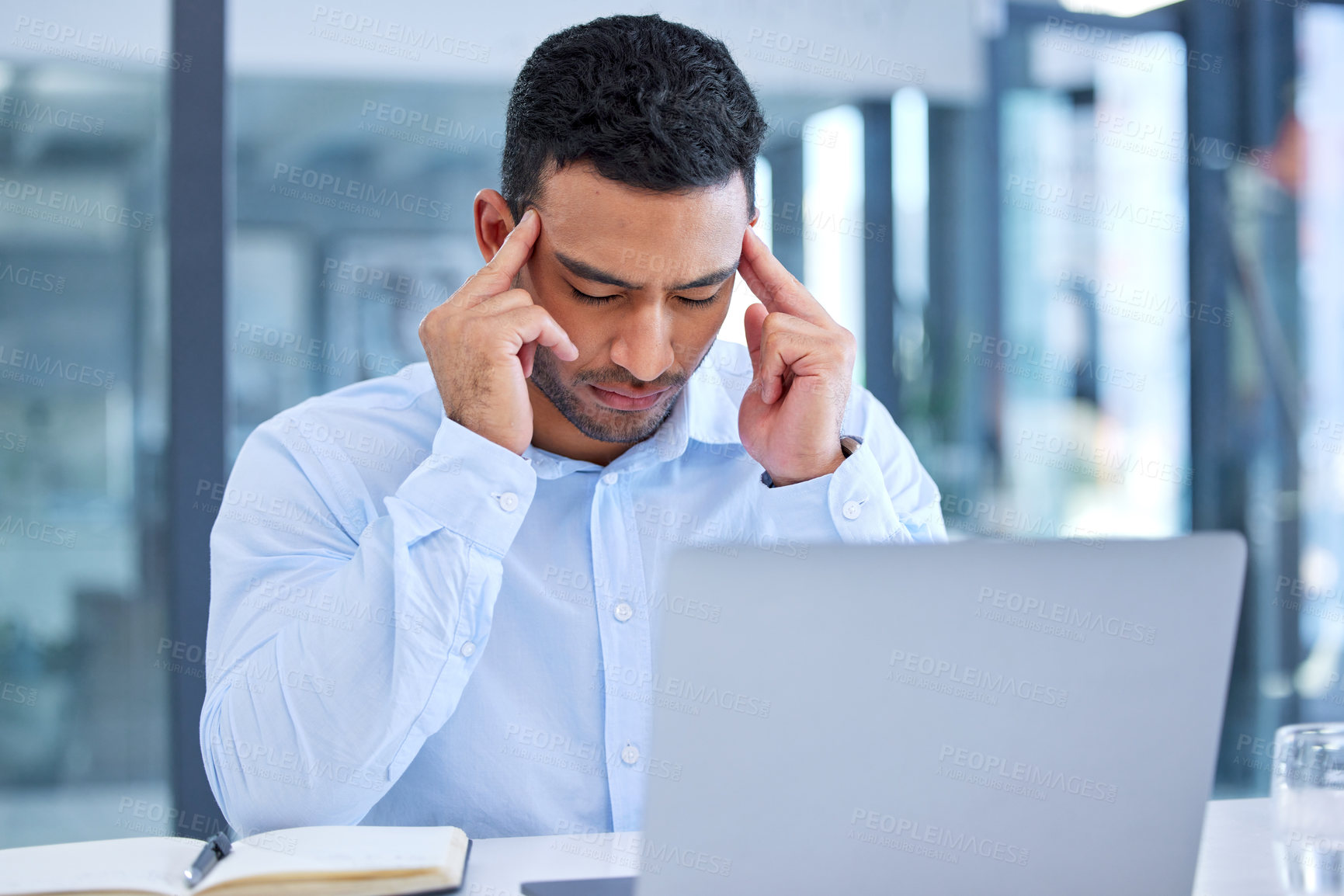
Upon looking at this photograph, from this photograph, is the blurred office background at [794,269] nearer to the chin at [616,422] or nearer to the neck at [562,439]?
the neck at [562,439]

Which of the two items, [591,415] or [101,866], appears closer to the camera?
[101,866]

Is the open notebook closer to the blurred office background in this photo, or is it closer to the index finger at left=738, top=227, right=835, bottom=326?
the index finger at left=738, top=227, right=835, bottom=326

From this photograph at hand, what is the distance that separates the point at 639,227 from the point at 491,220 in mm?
330

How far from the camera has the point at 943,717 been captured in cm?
73

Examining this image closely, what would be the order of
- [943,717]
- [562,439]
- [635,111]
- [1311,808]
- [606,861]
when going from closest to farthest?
[943,717] < [1311,808] < [606,861] < [635,111] < [562,439]

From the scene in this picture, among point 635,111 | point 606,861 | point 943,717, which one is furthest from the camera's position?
point 635,111

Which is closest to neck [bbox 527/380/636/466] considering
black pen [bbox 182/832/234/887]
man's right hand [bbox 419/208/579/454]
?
man's right hand [bbox 419/208/579/454]

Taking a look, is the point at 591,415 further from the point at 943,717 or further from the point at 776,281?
the point at 943,717

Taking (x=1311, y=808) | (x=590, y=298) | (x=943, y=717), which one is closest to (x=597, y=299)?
(x=590, y=298)

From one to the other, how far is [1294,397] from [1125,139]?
3.26ft

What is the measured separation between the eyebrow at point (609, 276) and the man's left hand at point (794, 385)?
0.12 meters

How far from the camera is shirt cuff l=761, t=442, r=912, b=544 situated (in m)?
1.41

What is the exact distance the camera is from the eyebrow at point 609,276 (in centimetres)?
137

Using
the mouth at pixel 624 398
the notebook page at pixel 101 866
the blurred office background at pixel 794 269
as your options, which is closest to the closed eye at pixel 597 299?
the mouth at pixel 624 398
